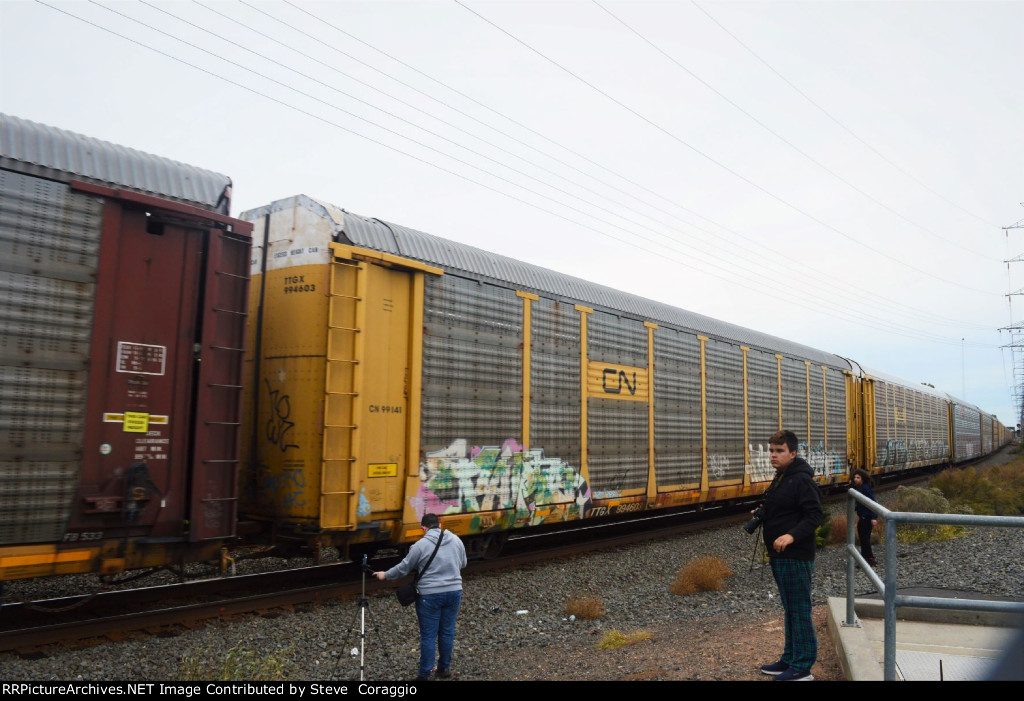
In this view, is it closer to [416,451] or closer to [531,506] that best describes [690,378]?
[531,506]

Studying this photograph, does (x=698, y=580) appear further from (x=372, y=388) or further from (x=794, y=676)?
(x=372, y=388)

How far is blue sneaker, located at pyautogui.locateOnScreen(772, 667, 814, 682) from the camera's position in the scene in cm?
449

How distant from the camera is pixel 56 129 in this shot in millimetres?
5973

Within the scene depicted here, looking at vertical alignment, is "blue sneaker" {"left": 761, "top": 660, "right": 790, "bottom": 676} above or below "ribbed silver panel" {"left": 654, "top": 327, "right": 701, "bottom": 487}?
below

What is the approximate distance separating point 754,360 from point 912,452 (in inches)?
630

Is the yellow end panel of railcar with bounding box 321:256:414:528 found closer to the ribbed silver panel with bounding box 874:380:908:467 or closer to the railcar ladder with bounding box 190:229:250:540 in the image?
the railcar ladder with bounding box 190:229:250:540

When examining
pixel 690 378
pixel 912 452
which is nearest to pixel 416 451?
pixel 690 378

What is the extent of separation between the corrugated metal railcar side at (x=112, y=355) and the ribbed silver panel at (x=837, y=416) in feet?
58.0

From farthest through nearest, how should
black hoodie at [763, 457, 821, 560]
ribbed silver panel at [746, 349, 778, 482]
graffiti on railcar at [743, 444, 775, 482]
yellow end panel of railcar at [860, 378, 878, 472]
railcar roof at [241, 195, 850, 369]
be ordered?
1. yellow end panel of railcar at [860, 378, 878, 472]
2. ribbed silver panel at [746, 349, 778, 482]
3. graffiti on railcar at [743, 444, 775, 482]
4. railcar roof at [241, 195, 850, 369]
5. black hoodie at [763, 457, 821, 560]

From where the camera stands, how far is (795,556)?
4672mm

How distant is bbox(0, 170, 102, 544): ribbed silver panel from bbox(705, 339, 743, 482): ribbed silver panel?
11388 millimetres

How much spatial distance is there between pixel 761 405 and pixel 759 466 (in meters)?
1.38

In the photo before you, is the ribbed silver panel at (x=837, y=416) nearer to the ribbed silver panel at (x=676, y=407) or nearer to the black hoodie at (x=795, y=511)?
the ribbed silver panel at (x=676, y=407)

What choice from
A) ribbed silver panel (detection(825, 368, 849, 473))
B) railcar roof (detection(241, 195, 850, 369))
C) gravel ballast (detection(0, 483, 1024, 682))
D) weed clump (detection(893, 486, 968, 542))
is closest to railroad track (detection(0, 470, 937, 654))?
gravel ballast (detection(0, 483, 1024, 682))
